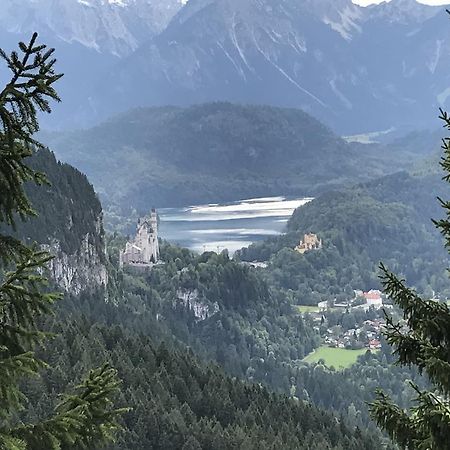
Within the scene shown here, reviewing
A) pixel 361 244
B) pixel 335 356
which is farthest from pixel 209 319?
pixel 361 244

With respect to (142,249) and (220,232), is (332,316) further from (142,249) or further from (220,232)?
(220,232)

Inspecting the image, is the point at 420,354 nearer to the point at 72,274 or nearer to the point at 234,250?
the point at 72,274

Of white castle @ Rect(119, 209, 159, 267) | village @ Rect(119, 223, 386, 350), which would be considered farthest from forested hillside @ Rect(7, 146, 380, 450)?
village @ Rect(119, 223, 386, 350)

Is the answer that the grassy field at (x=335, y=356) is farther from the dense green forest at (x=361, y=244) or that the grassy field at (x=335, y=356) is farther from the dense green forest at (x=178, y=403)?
the dense green forest at (x=178, y=403)

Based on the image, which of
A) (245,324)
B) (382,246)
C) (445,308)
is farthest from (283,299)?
(445,308)

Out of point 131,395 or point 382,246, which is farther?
point 382,246

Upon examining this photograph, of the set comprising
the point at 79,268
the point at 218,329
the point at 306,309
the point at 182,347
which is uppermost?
the point at 79,268

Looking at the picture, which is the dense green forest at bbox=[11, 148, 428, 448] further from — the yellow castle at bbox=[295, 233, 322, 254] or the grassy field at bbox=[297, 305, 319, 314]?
the yellow castle at bbox=[295, 233, 322, 254]
